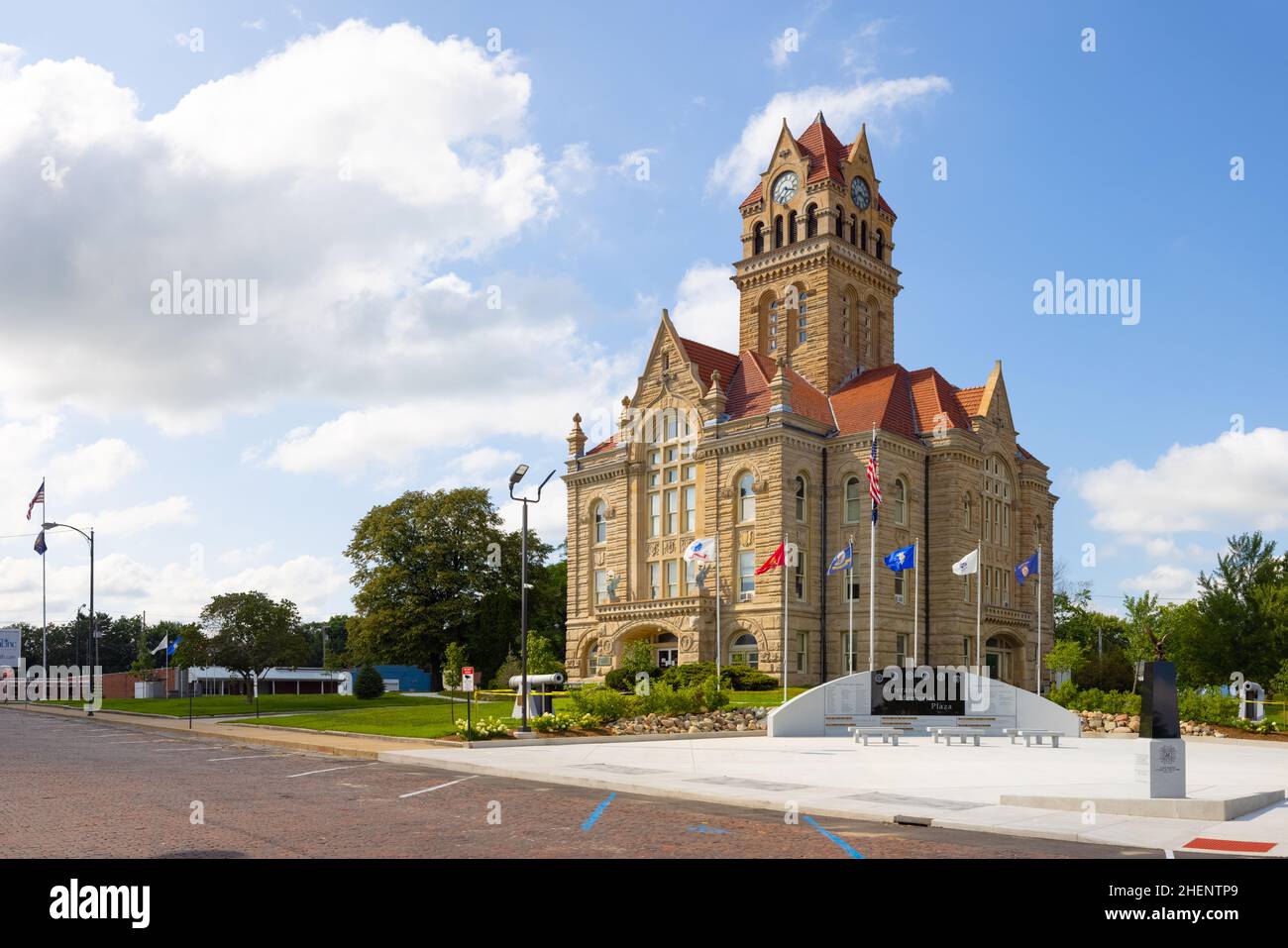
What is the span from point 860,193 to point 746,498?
22668mm

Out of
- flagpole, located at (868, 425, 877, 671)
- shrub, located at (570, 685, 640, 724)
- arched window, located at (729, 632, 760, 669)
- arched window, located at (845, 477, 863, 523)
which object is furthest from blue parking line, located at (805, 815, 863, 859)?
arched window, located at (845, 477, 863, 523)

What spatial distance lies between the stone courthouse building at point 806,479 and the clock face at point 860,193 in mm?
155

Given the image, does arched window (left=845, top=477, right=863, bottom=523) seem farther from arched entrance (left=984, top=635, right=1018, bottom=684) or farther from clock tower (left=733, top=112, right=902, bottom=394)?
arched entrance (left=984, top=635, right=1018, bottom=684)

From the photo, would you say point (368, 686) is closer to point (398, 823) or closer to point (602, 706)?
point (602, 706)

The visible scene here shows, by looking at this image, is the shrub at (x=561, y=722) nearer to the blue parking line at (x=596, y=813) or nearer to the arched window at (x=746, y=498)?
the blue parking line at (x=596, y=813)

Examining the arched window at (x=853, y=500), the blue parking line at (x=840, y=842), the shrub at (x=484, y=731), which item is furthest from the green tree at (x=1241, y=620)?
the blue parking line at (x=840, y=842)

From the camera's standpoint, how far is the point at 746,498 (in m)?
60.0

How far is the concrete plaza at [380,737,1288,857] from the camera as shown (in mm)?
14195

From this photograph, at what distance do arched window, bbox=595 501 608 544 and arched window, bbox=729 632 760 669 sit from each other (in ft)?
40.1

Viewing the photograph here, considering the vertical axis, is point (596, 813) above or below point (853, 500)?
below

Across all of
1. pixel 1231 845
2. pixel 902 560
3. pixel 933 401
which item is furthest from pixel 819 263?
pixel 1231 845
